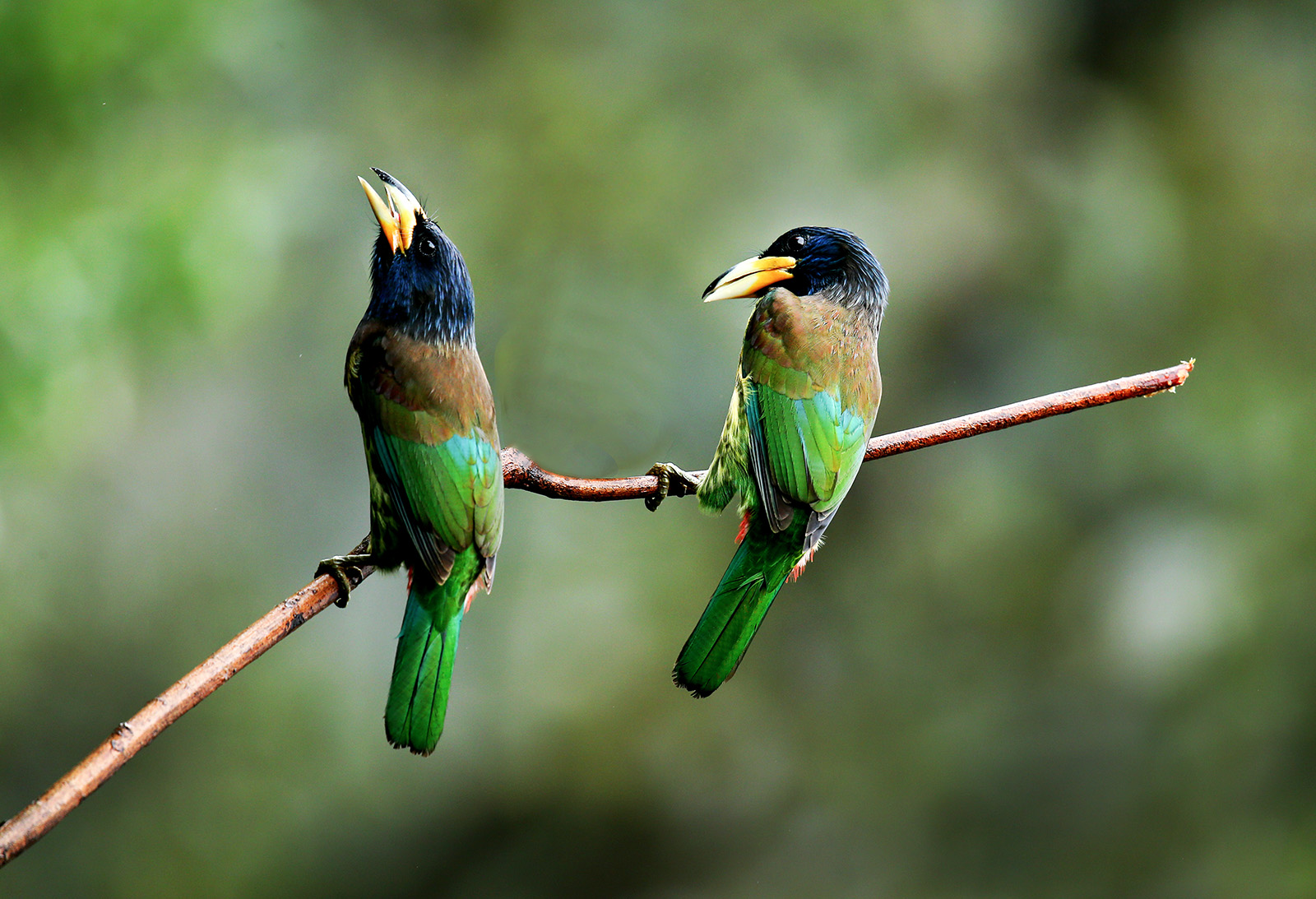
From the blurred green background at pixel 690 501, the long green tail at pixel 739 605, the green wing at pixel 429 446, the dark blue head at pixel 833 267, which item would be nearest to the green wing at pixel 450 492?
the green wing at pixel 429 446

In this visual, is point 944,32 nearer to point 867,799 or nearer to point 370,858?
point 867,799

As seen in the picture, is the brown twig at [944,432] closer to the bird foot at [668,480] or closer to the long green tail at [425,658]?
the bird foot at [668,480]

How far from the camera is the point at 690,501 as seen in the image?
400 centimetres

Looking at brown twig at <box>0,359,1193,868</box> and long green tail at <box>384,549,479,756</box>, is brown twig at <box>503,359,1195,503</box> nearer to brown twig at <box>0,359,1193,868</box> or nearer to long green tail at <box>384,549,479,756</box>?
brown twig at <box>0,359,1193,868</box>

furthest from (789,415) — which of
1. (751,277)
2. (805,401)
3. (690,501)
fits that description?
(690,501)

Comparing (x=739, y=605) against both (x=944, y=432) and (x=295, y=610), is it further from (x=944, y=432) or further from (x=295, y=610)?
(x=295, y=610)

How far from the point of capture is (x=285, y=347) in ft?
15.6

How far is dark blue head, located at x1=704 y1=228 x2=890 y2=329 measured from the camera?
144 centimetres

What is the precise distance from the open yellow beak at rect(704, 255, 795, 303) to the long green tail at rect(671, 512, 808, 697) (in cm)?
26

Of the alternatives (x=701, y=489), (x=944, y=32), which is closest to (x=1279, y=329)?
(x=944, y=32)

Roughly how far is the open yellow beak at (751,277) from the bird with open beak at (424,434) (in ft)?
0.93

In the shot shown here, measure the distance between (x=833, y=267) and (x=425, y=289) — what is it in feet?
1.76

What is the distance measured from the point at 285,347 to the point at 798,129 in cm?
240

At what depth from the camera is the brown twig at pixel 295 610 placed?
93 cm
